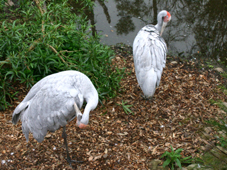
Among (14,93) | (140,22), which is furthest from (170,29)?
(14,93)

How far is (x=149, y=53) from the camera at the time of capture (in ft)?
11.5

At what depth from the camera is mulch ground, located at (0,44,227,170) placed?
115 inches

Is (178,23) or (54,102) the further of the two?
(178,23)

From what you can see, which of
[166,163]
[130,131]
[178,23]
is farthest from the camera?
[178,23]

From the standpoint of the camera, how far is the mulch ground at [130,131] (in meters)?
2.92

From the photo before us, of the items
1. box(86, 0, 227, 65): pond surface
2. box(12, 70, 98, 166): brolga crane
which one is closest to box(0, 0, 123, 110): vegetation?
box(12, 70, 98, 166): brolga crane

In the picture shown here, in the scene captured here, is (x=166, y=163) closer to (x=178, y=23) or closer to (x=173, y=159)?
(x=173, y=159)

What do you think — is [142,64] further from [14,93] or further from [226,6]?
[226,6]

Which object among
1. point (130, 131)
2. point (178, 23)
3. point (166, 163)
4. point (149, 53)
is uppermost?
point (178, 23)

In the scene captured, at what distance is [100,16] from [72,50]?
2.34 metres

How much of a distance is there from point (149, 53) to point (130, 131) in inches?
53.6

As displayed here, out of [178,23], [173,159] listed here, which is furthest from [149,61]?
[178,23]

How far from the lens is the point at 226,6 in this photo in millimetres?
6027

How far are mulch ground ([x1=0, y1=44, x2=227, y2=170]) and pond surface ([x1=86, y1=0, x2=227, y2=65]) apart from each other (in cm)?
118
